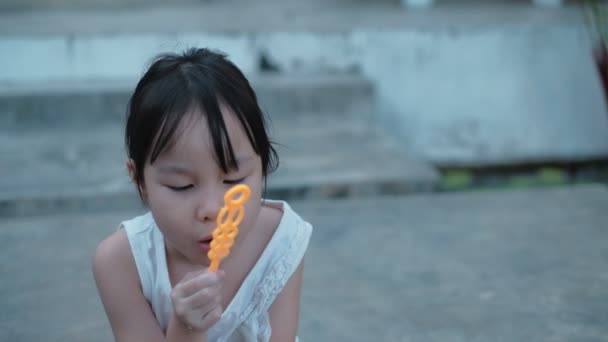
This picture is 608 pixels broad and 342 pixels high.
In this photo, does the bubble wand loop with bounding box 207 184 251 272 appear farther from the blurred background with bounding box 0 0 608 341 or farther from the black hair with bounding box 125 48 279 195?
the blurred background with bounding box 0 0 608 341

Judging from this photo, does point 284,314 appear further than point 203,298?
A: Yes

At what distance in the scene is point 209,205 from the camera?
1229 millimetres

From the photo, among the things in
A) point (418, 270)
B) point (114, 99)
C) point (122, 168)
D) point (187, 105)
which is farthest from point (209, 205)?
point (114, 99)

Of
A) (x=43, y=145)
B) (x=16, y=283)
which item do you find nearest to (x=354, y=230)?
(x=16, y=283)

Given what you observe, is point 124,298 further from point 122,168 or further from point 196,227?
point 122,168

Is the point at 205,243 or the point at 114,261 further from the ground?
the point at 205,243

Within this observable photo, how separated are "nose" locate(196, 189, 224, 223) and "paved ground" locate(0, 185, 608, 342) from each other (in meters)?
0.84

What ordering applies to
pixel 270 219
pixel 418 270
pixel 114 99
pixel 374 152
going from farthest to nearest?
1. pixel 114 99
2. pixel 374 152
3. pixel 418 270
4. pixel 270 219

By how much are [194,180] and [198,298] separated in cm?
19

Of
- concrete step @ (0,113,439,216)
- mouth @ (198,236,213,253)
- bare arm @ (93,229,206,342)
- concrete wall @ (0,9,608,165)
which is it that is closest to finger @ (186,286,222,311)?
mouth @ (198,236,213,253)

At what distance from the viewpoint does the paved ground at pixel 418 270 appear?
204 centimetres

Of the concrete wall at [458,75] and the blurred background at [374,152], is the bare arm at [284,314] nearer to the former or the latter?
the blurred background at [374,152]

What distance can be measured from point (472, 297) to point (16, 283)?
1.30 metres

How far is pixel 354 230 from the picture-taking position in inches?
105
